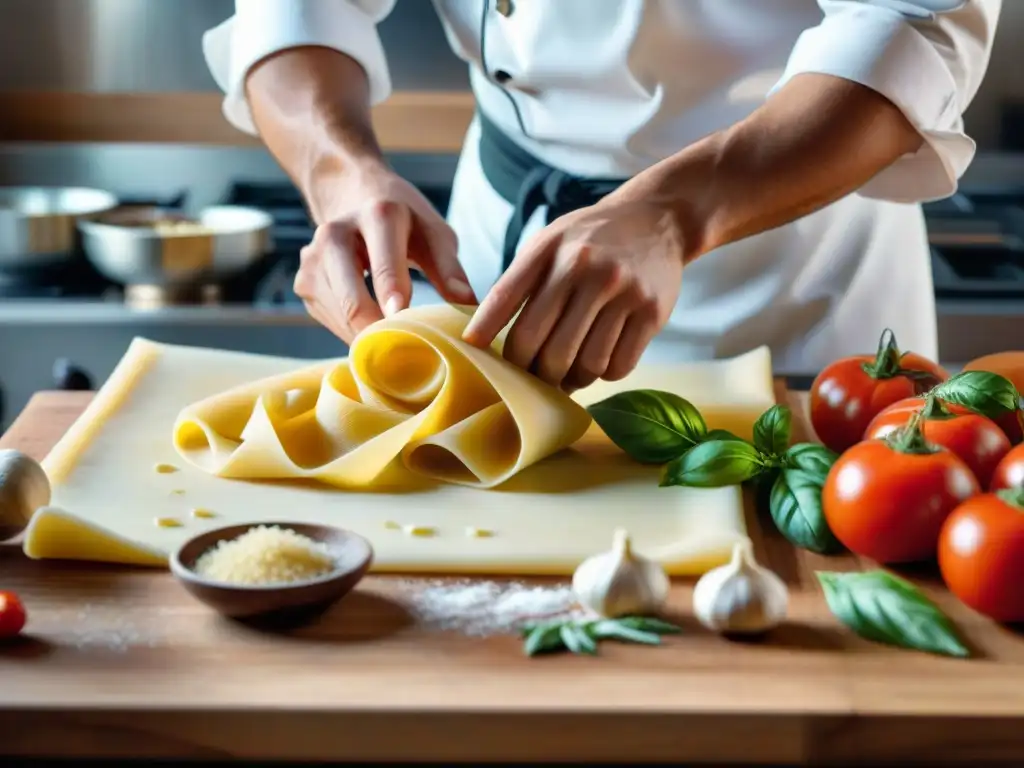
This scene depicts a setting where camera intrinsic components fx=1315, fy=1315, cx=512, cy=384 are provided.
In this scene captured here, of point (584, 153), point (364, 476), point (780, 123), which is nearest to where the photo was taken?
point (364, 476)

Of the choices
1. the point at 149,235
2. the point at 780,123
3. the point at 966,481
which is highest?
the point at 780,123

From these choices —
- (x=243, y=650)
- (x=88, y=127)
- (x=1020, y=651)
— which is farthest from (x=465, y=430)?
(x=88, y=127)

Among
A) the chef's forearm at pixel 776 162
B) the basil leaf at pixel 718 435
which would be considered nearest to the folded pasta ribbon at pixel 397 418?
the basil leaf at pixel 718 435

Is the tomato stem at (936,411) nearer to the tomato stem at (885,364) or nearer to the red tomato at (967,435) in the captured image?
the red tomato at (967,435)

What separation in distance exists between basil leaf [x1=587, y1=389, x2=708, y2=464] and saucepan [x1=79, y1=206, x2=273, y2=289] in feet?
3.16

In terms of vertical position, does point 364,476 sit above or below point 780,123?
below

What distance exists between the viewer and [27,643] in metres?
0.83

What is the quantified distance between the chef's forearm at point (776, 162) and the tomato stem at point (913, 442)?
0.32 m

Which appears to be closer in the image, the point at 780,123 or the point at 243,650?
the point at 243,650

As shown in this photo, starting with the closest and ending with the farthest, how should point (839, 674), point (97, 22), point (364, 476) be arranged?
point (839, 674), point (364, 476), point (97, 22)

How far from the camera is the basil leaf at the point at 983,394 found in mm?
1031

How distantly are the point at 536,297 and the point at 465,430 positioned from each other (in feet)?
0.41

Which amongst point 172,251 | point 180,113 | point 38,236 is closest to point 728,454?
point 172,251

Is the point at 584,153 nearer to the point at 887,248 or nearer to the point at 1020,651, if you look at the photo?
the point at 887,248
